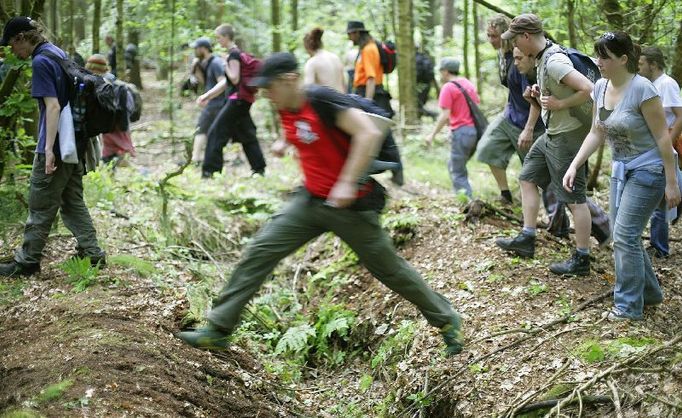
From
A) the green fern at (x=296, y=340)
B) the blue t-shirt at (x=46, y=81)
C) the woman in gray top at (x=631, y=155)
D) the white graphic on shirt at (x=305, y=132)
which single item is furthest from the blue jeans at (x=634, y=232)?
the blue t-shirt at (x=46, y=81)

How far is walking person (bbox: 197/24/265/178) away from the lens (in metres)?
10.7

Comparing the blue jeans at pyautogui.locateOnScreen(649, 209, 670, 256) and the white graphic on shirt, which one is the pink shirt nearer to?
the blue jeans at pyautogui.locateOnScreen(649, 209, 670, 256)

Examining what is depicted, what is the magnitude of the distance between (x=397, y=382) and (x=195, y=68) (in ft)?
26.5

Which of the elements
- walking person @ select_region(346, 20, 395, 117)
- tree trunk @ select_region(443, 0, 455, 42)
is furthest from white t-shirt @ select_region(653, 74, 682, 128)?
tree trunk @ select_region(443, 0, 455, 42)

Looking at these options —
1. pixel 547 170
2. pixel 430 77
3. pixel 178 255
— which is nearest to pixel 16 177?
pixel 178 255

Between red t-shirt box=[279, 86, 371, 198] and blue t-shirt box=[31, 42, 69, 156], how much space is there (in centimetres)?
281

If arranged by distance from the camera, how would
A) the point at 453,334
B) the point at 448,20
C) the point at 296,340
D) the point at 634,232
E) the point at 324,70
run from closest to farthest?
the point at 453,334, the point at 634,232, the point at 296,340, the point at 324,70, the point at 448,20

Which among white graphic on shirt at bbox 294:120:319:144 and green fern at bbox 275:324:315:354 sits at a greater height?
white graphic on shirt at bbox 294:120:319:144

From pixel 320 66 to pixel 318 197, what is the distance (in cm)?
557

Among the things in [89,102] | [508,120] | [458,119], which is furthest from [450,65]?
[89,102]

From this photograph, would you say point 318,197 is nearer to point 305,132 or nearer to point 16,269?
point 305,132

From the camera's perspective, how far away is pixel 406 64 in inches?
547

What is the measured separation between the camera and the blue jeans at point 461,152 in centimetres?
→ 930

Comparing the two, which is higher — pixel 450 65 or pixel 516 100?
pixel 450 65
